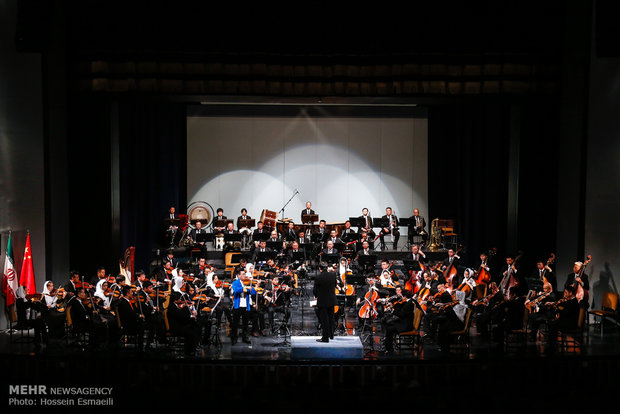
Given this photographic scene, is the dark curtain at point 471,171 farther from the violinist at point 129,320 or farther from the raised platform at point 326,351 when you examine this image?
the violinist at point 129,320

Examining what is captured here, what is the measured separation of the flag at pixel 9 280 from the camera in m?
13.6

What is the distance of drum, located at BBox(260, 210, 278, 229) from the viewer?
19.3 m

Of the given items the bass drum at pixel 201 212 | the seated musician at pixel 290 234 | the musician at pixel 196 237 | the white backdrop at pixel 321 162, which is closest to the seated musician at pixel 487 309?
the seated musician at pixel 290 234

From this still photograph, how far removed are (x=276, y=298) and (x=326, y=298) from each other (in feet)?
5.18

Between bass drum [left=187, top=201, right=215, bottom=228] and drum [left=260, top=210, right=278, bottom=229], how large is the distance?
177cm

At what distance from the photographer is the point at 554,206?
53.0ft

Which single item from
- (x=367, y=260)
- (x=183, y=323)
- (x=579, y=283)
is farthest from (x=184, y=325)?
(x=579, y=283)

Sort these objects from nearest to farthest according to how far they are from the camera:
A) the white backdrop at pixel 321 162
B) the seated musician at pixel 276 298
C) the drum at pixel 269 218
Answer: the seated musician at pixel 276 298
the drum at pixel 269 218
the white backdrop at pixel 321 162

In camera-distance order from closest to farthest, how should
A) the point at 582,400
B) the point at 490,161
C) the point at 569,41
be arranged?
the point at 582,400 → the point at 569,41 → the point at 490,161

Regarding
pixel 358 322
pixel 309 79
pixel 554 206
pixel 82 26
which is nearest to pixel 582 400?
pixel 358 322

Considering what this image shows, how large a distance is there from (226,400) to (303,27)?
28.4 ft

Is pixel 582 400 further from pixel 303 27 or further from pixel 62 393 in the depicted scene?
pixel 303 27

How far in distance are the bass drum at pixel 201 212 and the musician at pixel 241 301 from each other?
7809mm

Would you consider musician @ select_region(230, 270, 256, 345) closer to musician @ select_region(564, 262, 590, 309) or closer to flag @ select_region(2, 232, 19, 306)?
flag @ select_region(2, 232, 19, 306)
